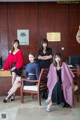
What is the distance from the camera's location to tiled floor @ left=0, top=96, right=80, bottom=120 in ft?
14.8

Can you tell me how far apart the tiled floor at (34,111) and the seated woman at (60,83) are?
20 cm

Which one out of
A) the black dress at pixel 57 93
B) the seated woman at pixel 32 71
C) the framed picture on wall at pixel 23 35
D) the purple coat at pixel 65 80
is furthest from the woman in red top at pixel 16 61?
the framed picture on wall at pixel 23 35

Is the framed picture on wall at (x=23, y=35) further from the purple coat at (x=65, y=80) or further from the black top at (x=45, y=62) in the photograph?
the purple coat at (x=65, y=80)

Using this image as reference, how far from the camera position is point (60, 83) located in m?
5.10

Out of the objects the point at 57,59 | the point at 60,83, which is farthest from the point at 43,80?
the point at 57,59

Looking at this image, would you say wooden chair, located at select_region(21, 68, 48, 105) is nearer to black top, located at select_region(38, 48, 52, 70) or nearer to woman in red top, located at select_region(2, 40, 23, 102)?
woman in red top, located at select_region(2, 40, 23, 102)

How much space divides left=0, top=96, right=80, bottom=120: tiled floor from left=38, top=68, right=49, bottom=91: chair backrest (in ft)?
1.25

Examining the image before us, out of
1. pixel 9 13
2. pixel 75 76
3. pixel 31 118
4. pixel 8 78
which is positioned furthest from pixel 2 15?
pixel 31 118

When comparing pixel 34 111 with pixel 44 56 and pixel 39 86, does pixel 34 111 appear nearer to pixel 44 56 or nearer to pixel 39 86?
→ pixel 39 86

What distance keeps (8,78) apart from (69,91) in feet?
5.15

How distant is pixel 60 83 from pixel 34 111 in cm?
77

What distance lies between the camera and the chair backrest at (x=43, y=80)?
5.22 metres

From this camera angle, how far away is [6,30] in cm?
755

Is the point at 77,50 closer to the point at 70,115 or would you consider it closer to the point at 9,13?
the point at 9,13
